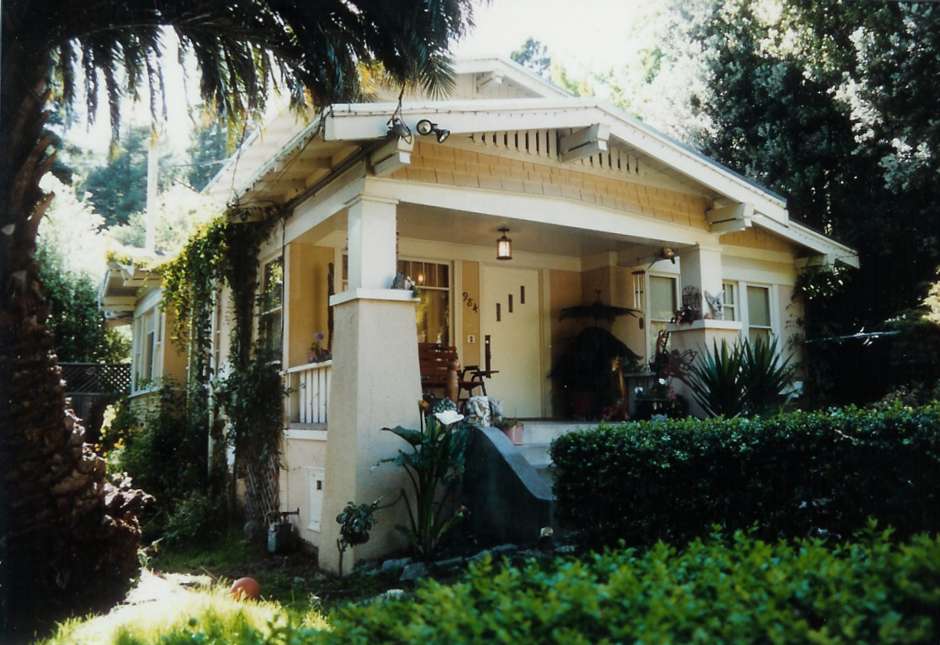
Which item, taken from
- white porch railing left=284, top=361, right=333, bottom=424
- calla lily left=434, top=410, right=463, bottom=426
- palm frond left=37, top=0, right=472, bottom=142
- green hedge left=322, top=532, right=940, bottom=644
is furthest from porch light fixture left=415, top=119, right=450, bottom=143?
green hedge left=322, top=532, right=940, bottom=644

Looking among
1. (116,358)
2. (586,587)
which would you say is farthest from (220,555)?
(116,358)

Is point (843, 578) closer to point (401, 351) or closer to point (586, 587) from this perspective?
point (586, 587)

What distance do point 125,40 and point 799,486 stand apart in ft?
22.5

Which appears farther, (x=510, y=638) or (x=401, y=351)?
(x=401, y=351)

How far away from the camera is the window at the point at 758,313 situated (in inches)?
516

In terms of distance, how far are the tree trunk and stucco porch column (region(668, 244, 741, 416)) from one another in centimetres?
728

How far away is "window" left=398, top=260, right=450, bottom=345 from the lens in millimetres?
11469

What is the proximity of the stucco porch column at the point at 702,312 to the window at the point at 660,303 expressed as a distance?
3.81ft

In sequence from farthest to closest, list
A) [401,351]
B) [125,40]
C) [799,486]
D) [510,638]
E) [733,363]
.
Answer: [733,363]
[401,351]
[125,40]
[799,486]
[510,638]

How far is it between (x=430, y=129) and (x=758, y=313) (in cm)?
783

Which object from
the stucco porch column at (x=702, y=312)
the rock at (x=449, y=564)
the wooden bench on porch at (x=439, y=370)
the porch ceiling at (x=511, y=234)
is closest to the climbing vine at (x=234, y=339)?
the wooden bench on porch at (x=439, y=370)

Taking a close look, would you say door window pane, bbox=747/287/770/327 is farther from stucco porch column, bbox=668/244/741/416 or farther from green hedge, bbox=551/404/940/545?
green hedge, bbox=551/404/940/545

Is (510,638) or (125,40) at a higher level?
(125,40)

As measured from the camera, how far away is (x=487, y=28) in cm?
759
